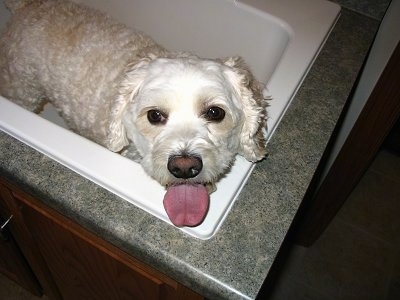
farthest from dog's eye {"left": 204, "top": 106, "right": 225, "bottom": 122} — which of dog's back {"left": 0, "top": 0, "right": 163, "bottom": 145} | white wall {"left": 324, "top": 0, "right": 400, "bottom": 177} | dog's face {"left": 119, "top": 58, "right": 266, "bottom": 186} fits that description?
white wall {"left": 324, "top": 0, "right": 400, "bottom": 177}

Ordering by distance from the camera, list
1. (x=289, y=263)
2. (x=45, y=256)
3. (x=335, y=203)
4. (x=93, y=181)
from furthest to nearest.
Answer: (x=289, y=263) < (x=335, y=203) < (x=45, y=256) < (x=93, y=181)

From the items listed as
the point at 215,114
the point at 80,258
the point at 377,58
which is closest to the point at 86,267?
the point at 80,258

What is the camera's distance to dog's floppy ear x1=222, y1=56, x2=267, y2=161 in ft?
2.73

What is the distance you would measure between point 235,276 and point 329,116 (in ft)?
1.50

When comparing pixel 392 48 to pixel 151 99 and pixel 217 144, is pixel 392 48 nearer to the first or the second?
pixel 217 144

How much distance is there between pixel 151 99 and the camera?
84 cm

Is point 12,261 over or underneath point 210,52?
underneath

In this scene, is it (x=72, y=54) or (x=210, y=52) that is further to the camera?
(x=210, y=52)

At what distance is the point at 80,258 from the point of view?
96 cm

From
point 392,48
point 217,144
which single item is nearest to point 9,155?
point 217,144

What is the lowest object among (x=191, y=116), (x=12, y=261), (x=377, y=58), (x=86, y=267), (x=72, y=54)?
(x=12, y=261)

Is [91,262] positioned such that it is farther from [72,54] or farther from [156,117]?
[72,54]

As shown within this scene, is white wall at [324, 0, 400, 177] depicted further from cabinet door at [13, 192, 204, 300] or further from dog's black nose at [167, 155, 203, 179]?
cabinet door at [13, 192, 204, 300]

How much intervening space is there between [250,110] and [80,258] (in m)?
0.55
